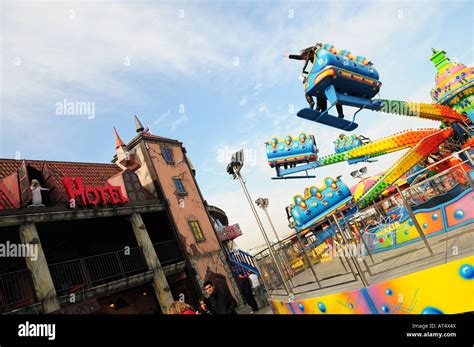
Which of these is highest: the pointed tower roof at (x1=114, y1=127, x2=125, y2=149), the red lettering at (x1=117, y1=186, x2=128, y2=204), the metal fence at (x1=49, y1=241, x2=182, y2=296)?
the pointed tower roof at (x1=114, y1=127, x2=125, y2=149)

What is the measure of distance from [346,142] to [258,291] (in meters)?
10.3

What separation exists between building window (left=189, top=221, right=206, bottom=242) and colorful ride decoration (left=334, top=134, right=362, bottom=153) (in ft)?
29.4

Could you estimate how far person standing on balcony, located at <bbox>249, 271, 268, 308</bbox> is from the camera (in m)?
19.2

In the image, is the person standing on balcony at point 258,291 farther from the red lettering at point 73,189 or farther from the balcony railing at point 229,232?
the red lettering at point 73,189

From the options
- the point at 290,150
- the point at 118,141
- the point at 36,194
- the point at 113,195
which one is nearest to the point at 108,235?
the point at 113,195

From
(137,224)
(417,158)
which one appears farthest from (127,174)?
(417,158)

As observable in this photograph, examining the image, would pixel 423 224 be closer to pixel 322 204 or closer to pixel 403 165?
pixel 403 165

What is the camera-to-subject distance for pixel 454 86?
14.2 m

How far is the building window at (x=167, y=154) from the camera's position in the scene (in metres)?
19.4

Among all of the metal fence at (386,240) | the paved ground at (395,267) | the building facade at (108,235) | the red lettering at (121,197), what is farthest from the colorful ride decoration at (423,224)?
the red lettering at (121,197)

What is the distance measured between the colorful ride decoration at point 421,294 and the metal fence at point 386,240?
0.63 feet

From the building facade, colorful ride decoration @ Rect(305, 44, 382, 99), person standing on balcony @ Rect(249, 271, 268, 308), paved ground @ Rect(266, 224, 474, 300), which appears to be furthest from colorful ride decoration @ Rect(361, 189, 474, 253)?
person standing on balcony @ Rect(249, 271, 268, 308)

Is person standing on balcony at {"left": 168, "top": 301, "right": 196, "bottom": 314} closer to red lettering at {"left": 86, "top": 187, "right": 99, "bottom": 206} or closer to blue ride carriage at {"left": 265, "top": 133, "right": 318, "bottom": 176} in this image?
blue ride carriage at {"left": 265, "top": 133, "right": 318, "bottom": 176}

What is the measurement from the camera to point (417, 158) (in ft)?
38.2
